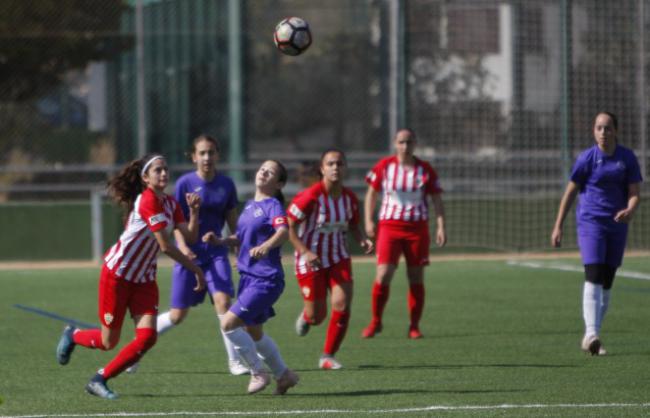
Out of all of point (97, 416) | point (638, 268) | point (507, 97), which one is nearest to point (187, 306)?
point (97, 416)

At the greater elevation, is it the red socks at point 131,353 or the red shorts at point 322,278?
the red shorts at point 322,278

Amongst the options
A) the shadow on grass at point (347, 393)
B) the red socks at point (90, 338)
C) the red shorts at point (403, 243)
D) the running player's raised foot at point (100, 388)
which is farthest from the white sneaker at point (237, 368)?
the red shorts at point (403, 243)

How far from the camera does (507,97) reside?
72.3ft

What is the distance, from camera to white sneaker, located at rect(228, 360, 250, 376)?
9703 millimetres

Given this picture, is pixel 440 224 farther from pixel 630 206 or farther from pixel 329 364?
pixel 329 364

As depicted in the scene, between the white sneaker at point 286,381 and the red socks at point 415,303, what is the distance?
11.7 feet

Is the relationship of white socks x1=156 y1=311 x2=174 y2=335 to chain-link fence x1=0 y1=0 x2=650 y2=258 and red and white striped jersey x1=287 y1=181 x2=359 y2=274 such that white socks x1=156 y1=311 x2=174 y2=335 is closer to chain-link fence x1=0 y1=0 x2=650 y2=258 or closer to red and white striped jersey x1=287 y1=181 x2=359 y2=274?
red and white striped jersey x1=287 y1=181 x2=359 y2=274

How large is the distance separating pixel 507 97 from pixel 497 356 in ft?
39.5

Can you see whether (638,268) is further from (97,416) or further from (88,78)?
(97,416)

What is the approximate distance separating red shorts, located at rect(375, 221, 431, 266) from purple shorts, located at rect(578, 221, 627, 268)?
78.7 inches

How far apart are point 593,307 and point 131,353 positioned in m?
3.97

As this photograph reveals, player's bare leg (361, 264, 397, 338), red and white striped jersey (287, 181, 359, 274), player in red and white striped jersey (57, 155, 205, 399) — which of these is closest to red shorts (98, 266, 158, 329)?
player in red and white striped jersey (57, 155, 205, 399)

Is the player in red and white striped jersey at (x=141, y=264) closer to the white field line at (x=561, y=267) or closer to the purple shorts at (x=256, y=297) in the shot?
the purple shorts at (x=256, y=297)

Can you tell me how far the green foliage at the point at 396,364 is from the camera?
8148 millimetres
